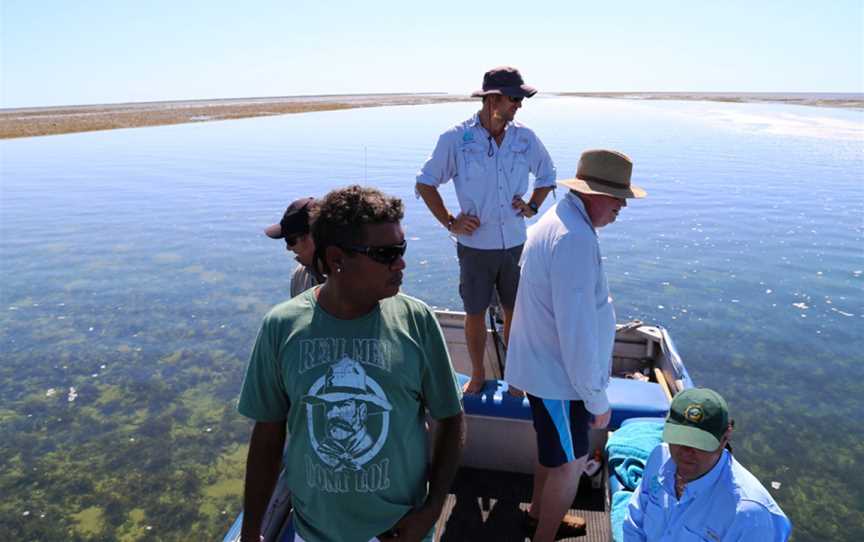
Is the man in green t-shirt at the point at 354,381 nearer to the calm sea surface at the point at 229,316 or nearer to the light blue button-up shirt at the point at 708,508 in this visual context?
the light blue button-up shirt at the point at 708,508

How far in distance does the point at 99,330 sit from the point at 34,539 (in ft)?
14.4

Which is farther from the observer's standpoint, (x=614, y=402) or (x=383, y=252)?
(x=614, y=402)

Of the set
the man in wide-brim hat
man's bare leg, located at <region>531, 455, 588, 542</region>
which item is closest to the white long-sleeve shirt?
the man in wide-brim hat

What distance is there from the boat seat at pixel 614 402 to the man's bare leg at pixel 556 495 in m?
0.82

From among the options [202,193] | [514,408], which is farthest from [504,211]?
[202,193]

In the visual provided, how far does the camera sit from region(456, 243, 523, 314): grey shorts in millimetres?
4109

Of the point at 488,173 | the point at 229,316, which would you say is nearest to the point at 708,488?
the point at 488,173

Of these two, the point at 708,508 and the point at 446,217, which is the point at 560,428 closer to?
the point at 708,508

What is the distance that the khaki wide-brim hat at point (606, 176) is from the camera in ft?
8.97

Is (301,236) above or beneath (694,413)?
above

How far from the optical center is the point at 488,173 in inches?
159

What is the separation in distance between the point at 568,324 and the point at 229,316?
7515 millimetres

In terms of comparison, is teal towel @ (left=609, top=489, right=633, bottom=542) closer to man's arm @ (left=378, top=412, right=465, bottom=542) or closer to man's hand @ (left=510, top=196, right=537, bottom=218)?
man's arm @ (left=378, top=412, right=465, bottom=542)

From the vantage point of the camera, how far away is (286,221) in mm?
3199
